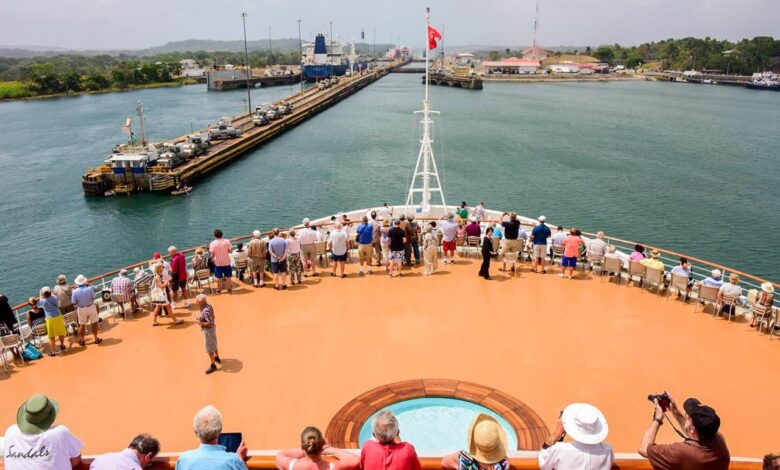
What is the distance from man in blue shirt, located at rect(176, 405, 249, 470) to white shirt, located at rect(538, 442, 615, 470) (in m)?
1.94

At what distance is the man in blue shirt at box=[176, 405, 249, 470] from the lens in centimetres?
331

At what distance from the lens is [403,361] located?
8.12m

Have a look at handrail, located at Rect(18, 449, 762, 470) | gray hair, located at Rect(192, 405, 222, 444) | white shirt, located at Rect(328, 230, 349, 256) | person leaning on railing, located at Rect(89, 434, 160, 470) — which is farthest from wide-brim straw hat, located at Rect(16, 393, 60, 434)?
white shirt, located at Rect(328, 230, 349, 256)

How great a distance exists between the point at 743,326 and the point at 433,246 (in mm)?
5590

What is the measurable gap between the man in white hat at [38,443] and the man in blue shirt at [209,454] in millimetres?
940

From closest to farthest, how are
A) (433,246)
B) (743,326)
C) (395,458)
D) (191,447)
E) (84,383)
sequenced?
(395,458) < (191,447) < (84,383) < (743,326) < (433,246)

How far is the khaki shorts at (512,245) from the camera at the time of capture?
37.3ft

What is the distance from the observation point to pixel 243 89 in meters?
116

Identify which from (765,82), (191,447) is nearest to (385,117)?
(191,447)

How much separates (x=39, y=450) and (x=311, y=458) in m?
1.82

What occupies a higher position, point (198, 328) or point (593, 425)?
point (593, 425)

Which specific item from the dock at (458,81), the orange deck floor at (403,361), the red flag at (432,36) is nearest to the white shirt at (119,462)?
the orange deck floor at (403,361)

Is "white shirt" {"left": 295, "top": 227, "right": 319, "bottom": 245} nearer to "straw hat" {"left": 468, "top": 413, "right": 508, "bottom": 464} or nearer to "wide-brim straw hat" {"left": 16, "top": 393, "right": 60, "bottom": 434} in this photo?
"wide-brim straw hat" {"left": 16, "top": 393, "right": 60, "bottom": 434}

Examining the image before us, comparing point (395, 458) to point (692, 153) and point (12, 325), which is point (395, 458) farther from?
point (692, 153)
